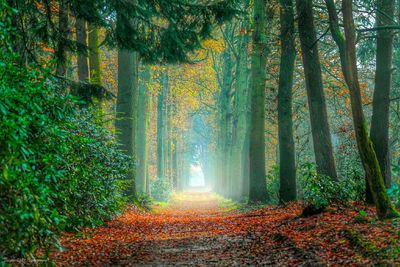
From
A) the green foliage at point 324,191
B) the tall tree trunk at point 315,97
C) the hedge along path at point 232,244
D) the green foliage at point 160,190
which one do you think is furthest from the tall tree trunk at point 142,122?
the green foliage at point 324,191

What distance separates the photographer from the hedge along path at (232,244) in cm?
770

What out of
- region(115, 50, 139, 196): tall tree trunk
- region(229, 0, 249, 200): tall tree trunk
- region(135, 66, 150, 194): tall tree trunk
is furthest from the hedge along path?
region(229, 0, 249, 200): tall tree trunk

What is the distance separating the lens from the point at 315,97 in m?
13.3

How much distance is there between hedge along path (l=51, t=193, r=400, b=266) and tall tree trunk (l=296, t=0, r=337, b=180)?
70.9 inches

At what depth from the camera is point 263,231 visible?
11.3m

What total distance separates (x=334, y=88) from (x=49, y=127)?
16556 millimetres

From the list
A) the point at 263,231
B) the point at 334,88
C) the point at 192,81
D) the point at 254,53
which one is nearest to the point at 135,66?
the point at 254,53

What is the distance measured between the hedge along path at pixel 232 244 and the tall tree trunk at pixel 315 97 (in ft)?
5.91

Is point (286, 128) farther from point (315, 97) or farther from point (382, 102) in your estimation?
point (382, 102)

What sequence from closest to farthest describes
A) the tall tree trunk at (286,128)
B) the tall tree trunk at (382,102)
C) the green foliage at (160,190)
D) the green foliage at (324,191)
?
1. the tall tree trunk at (382,102)
2. the green foliage at (324,191)
3. the tall tree trunk at (286,128)
4. the green foliage at (160,190)

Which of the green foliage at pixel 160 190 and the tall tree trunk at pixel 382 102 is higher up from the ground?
the tall tree trunk at pixel 382 102

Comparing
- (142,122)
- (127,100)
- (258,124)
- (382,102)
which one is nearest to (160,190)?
(142,122)

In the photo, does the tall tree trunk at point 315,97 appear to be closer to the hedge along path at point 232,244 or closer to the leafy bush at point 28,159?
the hedge along path at point 232,244

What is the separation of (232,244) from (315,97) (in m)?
5.25
